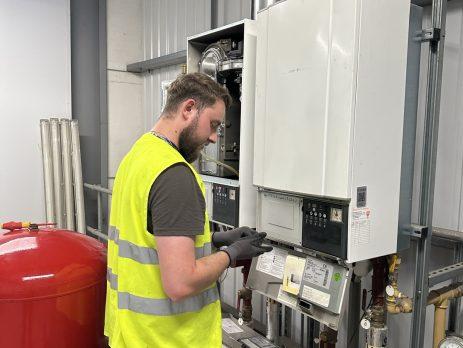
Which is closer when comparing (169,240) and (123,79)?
(169,240)

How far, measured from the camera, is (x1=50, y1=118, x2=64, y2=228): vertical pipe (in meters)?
3.31

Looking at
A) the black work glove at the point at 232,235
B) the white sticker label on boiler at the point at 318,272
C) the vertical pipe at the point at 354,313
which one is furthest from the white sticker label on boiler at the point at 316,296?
the vertical pipe at the point at 354,313

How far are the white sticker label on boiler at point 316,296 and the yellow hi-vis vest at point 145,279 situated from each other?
382mm

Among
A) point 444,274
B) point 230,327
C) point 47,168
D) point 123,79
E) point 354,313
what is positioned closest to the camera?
point 444,274

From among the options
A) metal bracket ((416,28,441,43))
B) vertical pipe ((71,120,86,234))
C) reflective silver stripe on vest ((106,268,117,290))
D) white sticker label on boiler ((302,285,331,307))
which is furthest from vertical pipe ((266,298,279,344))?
vertical pipe ((71,120,86,234))

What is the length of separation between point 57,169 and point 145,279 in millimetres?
2572

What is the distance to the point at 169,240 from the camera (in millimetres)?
972

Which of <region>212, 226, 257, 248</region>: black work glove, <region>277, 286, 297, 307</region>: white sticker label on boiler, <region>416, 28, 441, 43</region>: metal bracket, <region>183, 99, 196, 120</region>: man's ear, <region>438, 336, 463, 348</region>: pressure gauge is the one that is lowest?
<region>438, 336, 463, 348</region>: pressure gauge

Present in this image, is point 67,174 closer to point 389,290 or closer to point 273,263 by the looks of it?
point 273,263

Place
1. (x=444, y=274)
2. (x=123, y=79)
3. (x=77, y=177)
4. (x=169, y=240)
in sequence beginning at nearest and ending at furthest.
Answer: (x=169, y=240) < (x=444, y=274) < (x=77, y=177) < (x=123, y=79)

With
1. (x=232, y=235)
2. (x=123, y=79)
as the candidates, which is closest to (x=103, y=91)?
(x=123, y=79)

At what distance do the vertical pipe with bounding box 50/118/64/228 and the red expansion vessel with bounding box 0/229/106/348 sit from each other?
2.01m

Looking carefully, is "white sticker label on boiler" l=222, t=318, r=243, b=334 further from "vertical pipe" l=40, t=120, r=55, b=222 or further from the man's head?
"vertical pipe" l=40, t=120, r=55, b=222

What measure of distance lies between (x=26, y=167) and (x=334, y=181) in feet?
9.38
